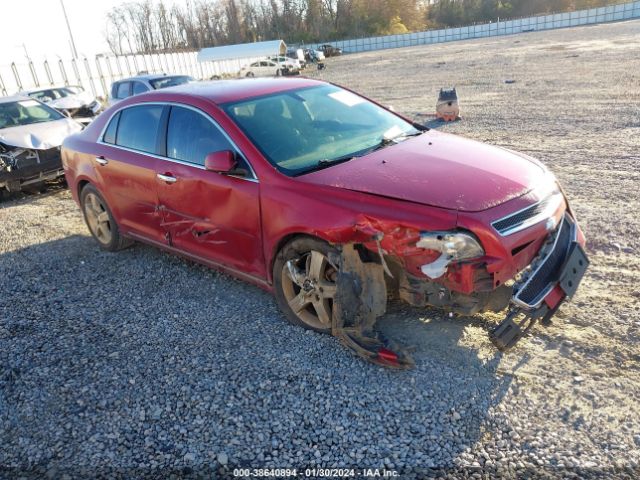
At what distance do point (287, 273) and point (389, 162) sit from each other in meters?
1.07

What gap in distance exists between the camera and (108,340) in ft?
12.7

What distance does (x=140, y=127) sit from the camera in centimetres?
482

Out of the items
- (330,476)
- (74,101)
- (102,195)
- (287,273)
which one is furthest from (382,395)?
(74,101)

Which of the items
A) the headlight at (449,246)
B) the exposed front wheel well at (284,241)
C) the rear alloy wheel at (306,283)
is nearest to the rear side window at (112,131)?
the exposed front wheel well at (284,241)

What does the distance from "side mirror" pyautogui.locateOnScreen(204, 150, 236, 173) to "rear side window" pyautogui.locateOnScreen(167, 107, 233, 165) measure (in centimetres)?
19

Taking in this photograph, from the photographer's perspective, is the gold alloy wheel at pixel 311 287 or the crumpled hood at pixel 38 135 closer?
the gold alloy wheel at pixel 311 287

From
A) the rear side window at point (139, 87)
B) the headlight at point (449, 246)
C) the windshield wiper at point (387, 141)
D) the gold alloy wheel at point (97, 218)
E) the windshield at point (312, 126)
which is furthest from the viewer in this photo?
the rear side window at point (139, 87)

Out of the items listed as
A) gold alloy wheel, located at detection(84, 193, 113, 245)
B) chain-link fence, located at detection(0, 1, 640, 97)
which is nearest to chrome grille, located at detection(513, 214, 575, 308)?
gold alloy wheel, located at detection(84, 193, 113, 245)

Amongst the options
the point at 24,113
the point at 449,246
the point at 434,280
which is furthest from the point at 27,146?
the point at 449,246

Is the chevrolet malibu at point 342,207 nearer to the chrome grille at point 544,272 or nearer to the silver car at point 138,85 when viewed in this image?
the chrome grille at point 544,272

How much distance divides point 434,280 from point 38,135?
814cm

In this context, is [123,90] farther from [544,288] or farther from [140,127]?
[544,288]

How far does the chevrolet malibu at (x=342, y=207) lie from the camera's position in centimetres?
301

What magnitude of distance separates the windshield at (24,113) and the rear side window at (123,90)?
4186 mm
